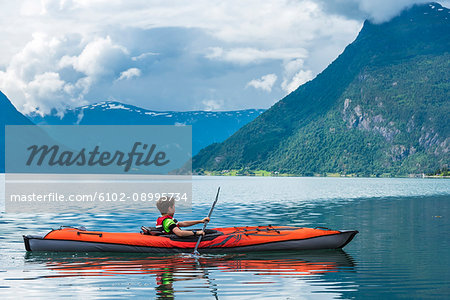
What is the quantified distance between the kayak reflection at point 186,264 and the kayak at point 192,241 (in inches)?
10.4

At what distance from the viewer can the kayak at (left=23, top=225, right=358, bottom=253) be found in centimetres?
2130

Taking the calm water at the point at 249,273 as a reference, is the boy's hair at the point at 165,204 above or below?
above

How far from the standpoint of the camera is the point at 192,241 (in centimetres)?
2127

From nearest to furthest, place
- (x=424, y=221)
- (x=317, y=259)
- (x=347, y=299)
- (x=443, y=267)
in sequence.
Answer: (x=347, y=299) < (x=443, y=267) < (x=317, y=259) < (x=424, y=221)

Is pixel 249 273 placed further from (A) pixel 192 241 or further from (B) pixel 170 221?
(B) pixel 170 221

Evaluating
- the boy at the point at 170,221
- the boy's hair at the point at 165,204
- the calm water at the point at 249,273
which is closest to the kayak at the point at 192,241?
the boy at the point at 170,221

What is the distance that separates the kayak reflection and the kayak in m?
0.27

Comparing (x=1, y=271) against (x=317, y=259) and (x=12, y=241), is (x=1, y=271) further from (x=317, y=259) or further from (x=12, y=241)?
(x=317, y=259)

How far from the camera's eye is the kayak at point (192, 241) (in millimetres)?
21297

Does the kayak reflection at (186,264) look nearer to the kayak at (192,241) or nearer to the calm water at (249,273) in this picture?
the calm water at (249,273)

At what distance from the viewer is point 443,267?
61.2 ft

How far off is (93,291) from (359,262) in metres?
9.64

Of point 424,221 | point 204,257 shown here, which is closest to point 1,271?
point 204,257

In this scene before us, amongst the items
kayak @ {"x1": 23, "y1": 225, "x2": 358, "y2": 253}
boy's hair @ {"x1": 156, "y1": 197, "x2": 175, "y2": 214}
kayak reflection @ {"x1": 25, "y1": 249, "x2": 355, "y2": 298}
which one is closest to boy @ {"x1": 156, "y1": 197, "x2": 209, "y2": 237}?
boy's hair @ {"x1": 156, "y1": 197, "x2": 175, "y2": 214}
